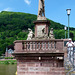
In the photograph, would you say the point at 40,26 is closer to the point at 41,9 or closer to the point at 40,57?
the point at 41,9

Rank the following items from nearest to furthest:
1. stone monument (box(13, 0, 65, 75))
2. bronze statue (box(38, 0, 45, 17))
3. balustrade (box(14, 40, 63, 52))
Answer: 1. stone monument (box(13, 0, 65, 75))
2. balustrade (box(14, 40, 63, 52))
3. bronze statue (box(38, 0, 45, 17))

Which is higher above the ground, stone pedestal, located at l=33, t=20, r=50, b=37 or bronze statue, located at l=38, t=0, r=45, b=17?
bronze statue, located at l=38, t=0, r=45, b=17

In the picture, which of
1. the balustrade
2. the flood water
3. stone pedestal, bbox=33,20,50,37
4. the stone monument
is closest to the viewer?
the stone monument

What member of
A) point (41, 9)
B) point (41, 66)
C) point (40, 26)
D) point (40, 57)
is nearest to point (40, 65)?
point (41, 66)

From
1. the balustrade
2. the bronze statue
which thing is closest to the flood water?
the bronze statue

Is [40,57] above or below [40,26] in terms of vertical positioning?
below

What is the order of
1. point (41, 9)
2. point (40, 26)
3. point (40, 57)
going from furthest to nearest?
point (41, 9) < point (40, 26) < point (40, 57)

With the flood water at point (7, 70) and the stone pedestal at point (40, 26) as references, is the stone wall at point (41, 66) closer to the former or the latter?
the stone pedestal at point (40, 26)

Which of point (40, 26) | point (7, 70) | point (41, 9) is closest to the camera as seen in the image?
point (40, 26)

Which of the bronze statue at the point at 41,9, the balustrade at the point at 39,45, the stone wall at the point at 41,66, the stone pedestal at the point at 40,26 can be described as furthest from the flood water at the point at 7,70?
the balustrade at the point at 39,45

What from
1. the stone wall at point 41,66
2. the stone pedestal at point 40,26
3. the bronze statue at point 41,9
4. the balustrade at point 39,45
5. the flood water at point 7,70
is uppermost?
the bronze statue at point 41,9

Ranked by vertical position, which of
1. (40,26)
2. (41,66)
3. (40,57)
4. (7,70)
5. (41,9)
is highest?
(41,9)

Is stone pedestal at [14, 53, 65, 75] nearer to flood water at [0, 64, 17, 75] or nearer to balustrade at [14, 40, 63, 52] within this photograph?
balustrade at [14, 40, 63, 52]

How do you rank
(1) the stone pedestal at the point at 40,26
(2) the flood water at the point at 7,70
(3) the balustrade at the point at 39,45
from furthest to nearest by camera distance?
(2) the flood water at the point at 7,70 < (1) the stone pedestal at the point at 40,26 < (3) the balustrade at the point at 39,45
